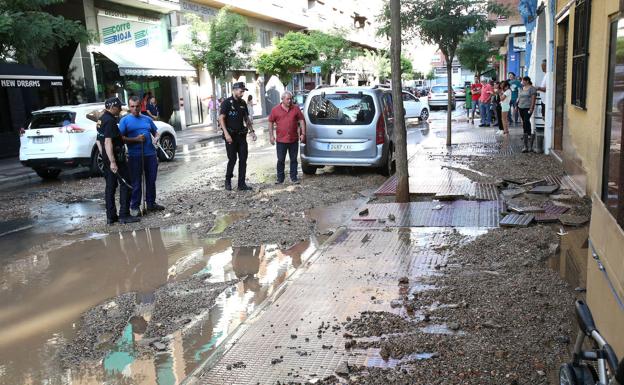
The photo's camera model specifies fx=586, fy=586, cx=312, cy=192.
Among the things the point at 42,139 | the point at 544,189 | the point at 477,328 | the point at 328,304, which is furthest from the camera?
the point at 42,139

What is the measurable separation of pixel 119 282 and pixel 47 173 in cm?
952

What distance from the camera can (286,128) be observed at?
448 inches

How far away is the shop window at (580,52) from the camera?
878 cm

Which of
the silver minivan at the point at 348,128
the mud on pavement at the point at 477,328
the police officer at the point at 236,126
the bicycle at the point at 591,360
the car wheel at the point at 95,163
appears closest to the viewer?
the bicycle at the point at 591,360

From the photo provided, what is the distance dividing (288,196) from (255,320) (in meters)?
5.25

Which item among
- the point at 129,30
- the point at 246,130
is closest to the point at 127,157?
the point at 246,130

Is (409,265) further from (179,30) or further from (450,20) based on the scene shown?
(179,30)

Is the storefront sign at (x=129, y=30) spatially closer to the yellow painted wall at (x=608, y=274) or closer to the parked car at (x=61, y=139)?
the parked car at (x=61, y=139)

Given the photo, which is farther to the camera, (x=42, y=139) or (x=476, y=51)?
(x=476, y=51)

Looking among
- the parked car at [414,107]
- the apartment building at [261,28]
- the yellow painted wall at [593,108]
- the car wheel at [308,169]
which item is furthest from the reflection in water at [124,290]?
the parked car at [414,107]

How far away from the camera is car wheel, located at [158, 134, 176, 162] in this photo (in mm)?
16328

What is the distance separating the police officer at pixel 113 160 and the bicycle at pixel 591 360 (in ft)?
23.2

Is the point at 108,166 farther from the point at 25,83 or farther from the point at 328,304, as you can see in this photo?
the point at 25,83

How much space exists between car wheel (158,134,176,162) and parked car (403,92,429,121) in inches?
536
